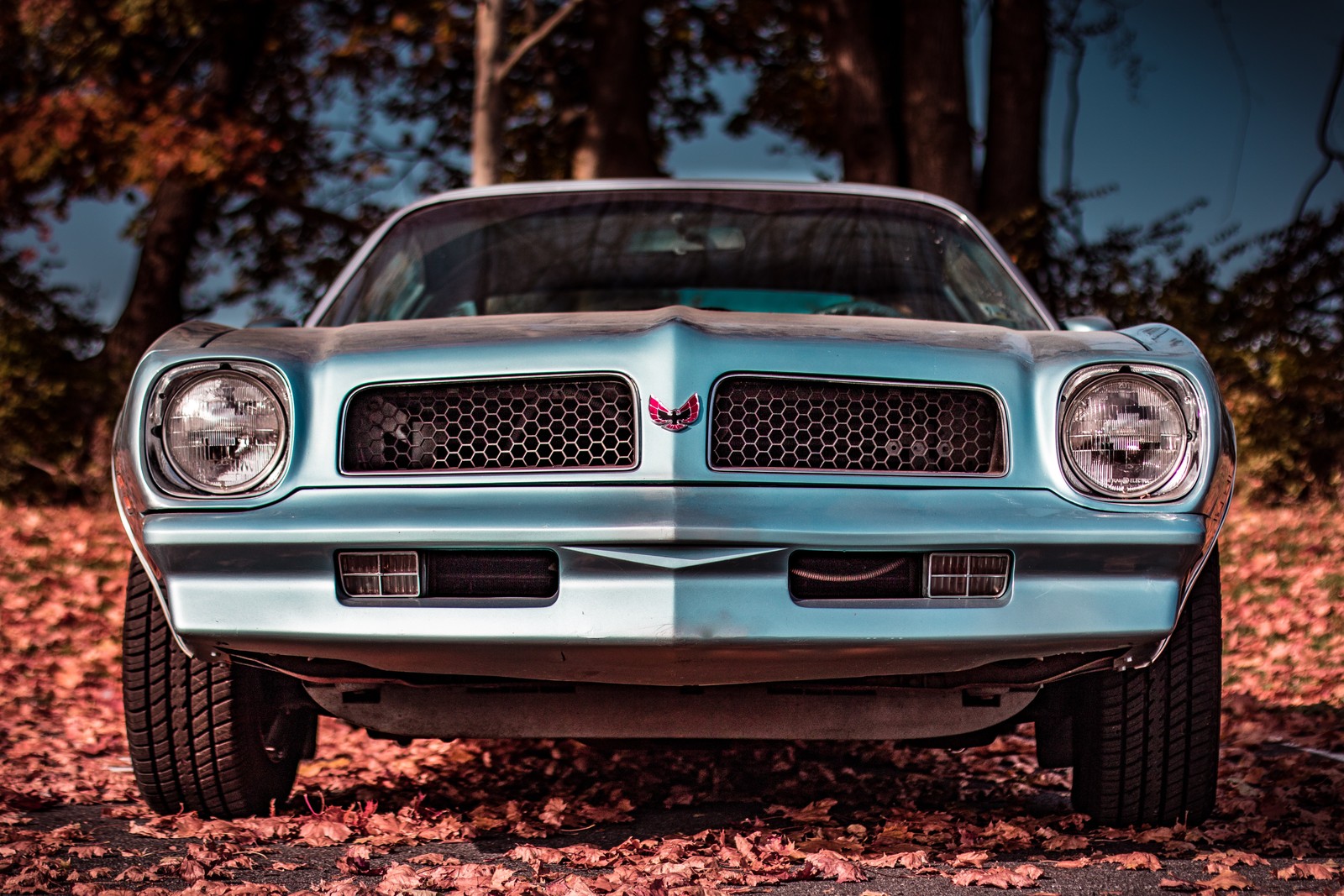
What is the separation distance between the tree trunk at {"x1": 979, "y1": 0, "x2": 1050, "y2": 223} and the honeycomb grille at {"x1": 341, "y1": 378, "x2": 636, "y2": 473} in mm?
8949

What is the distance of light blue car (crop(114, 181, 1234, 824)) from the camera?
2537 millimetres

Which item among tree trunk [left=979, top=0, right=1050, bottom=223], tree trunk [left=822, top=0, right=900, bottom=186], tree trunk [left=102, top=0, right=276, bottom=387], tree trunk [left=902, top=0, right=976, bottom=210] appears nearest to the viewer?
tree trunk [left=902, top=0, right=976, bottom=210]

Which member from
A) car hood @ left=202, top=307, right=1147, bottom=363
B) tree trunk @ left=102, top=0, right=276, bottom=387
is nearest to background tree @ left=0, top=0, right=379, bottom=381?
tree trunk @ left=102, top=0, right=276, bottom=387

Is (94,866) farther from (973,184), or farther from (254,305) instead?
(254,305)

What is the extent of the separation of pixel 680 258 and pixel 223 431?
5.72 ft

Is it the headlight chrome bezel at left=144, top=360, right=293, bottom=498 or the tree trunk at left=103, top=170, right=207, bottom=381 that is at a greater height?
the tree trunk at left=103, top=170, right=207, bottom=381

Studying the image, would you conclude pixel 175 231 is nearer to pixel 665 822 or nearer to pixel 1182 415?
pixel 665 822

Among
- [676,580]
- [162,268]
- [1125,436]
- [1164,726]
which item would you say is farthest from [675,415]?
[162,268]

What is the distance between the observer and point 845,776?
3990 mm

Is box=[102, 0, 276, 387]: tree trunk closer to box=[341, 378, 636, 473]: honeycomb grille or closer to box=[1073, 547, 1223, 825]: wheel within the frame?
box=[341, 378, 636, 473]: honeycomb grille

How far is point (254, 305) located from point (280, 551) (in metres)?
15.7

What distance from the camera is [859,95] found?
34.8 feet

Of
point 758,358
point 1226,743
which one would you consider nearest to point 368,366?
point 758,358

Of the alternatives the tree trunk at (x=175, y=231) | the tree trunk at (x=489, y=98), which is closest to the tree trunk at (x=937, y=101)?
the tree trunk at (x=489, y=98)
